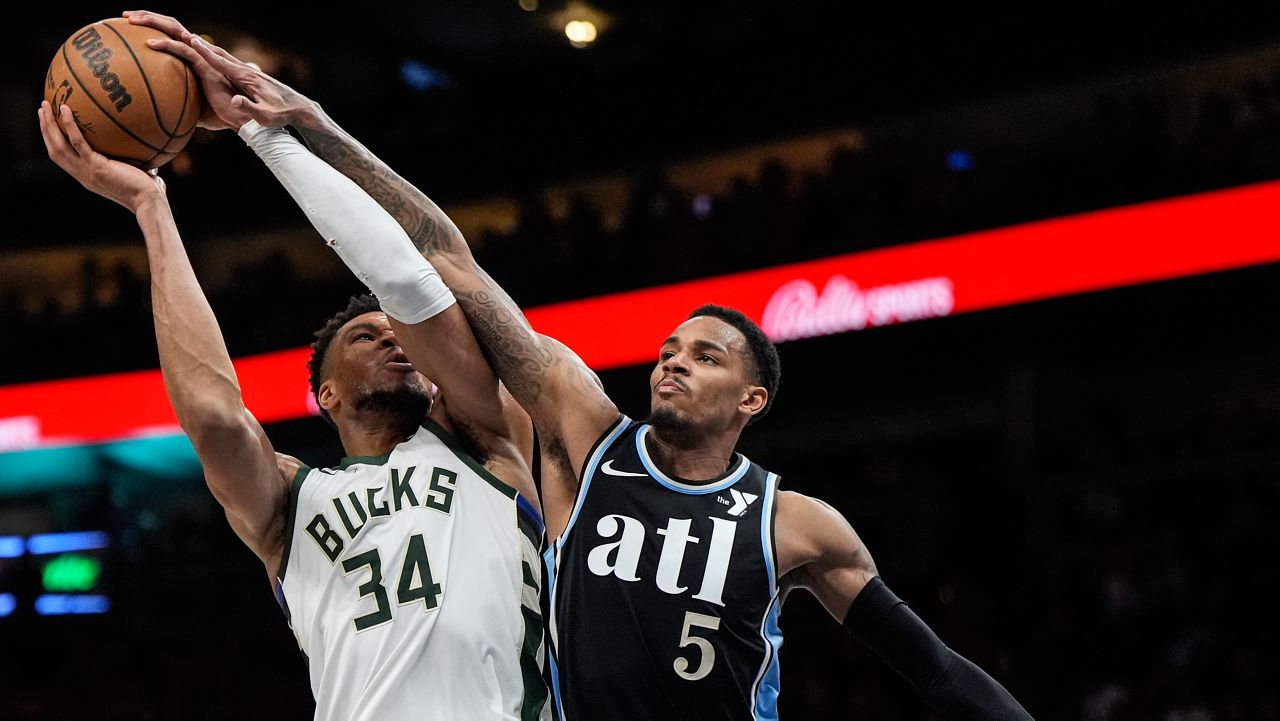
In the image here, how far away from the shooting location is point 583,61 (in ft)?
50.6

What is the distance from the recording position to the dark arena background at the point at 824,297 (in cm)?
911

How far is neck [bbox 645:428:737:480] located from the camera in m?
3.53

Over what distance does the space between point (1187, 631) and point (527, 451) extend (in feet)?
20.6

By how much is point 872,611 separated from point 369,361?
152cm

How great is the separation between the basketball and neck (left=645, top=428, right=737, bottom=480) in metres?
1.49

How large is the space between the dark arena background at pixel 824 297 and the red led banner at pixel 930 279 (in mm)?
25

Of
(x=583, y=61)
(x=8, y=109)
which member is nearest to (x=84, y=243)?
(x=8, y=109)

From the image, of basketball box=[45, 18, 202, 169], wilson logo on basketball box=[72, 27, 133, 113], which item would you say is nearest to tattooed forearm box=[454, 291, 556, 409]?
basketball box=[45, 18, 202, 169]

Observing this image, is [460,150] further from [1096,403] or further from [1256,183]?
[1256,183]

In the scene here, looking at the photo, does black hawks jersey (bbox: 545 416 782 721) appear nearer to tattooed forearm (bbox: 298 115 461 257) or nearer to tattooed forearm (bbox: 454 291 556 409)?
tattooed forearm (bbox: 454 291 556 409)

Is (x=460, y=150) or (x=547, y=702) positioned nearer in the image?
(x=547, y=702)

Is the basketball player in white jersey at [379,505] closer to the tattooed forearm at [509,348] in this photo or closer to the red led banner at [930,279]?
the tattooed forearm at [509,348]

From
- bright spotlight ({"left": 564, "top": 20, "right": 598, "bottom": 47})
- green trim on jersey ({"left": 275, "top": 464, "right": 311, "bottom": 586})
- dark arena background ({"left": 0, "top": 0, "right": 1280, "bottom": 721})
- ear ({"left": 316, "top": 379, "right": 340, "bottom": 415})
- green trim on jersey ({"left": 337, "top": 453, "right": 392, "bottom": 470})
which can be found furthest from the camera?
bright spotlight ({"left": 564, "top": 20, "right": 598, "bottom": 47})

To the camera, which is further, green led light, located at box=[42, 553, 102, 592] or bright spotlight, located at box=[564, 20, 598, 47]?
bright spotlight, located at box=[564, 20, 598, 47]
